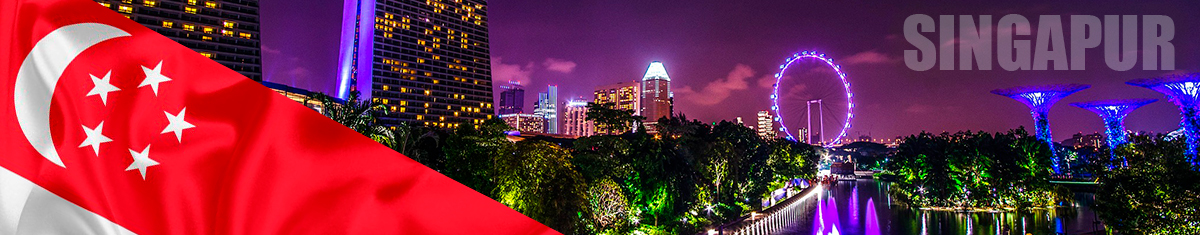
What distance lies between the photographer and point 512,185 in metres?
20.5

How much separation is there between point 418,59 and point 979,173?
116 m

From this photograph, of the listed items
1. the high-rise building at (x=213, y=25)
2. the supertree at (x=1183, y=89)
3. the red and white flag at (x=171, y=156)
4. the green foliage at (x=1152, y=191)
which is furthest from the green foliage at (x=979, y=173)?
the high-rise building at (x=213, y=25)

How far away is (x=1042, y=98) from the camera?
284 ft

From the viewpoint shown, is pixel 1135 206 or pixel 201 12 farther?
pixel 201 12

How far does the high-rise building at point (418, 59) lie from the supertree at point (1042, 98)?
94.5 metres

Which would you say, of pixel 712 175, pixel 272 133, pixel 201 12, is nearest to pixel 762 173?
pixel 712 175

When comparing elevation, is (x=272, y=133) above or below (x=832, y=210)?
above

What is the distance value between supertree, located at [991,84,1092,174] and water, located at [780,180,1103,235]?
3430cm

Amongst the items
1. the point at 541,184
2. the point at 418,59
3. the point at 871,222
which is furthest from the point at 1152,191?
the point at 418,59

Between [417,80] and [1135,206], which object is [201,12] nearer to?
[417,80]

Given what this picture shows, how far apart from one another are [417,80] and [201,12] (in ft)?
158

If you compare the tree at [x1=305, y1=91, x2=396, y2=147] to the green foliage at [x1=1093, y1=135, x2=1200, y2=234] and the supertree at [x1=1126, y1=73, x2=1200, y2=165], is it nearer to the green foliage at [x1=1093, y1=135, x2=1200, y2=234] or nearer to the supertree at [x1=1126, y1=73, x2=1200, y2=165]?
the green foliage at [x1=1093, y1=135, x2=1200, y2=234]

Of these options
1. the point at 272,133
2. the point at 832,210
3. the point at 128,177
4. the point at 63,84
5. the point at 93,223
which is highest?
the point at 63,84

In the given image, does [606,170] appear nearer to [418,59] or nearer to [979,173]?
[979,173]
